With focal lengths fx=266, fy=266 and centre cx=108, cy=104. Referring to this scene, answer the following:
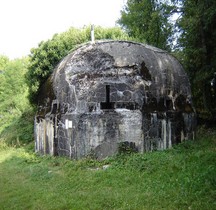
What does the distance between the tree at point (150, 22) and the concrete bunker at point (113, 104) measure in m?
7.98

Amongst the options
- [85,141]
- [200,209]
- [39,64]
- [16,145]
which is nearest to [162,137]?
[85,141]

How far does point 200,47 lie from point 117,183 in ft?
32.5

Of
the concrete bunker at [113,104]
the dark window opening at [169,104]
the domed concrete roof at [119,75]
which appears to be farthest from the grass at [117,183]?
the domed concrete roof at [119,75]

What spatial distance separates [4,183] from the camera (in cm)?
814

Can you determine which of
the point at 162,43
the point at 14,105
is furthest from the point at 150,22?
the point at 14,105

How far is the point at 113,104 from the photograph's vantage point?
984 cm

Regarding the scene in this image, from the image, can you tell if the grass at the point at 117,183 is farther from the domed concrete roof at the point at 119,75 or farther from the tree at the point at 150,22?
the tree at the point at 150,22

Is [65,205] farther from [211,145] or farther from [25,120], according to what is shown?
[25,120]

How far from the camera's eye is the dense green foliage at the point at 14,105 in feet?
56.1

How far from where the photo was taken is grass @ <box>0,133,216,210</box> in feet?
19.2

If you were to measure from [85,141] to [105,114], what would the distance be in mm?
1210

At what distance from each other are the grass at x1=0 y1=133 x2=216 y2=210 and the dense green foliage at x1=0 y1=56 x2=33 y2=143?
7.03 metres

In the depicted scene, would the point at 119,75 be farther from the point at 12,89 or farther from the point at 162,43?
the point at 12,89

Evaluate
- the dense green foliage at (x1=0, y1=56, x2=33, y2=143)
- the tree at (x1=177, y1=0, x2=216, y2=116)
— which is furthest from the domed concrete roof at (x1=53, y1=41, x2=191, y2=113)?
the dense green foliage at (x1=0, y1=56, x2=33, y2=143)
